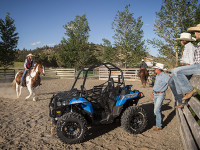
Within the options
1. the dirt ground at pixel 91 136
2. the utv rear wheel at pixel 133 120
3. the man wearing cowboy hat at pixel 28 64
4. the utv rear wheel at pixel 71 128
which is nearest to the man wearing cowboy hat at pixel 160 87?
the utv rear wheel at pixel 133 120

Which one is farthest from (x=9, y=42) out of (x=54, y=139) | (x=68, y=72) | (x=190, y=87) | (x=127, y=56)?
(x=190, y=87)

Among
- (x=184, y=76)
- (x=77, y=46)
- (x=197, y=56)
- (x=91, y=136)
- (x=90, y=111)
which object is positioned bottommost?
(x=91, y=136)

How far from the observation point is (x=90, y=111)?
4.32 metres

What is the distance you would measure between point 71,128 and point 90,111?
0.63 metres

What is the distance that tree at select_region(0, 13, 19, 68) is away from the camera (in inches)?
896

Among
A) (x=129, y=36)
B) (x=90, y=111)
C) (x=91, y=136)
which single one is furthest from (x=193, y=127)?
(x=129, y=36)

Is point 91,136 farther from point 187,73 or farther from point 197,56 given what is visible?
point 197,56

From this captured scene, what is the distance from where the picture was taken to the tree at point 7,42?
2277 centimetres

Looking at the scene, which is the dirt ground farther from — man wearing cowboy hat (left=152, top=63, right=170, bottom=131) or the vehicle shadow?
man wearing cowboy hat (left=152, top=63, right=170, bottom=131)

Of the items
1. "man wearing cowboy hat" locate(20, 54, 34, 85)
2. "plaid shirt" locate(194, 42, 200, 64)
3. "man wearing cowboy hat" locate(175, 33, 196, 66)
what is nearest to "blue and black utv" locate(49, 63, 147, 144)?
"man wearing cowboy hat" locate(175, 33, 196, 66)

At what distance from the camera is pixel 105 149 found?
12.8 ft

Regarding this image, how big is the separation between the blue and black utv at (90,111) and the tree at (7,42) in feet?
72.1

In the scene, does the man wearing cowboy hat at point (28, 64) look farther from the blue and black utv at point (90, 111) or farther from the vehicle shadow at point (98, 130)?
the vehicle shadow at point (98, 130)

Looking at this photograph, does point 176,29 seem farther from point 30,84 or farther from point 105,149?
point 105,149
